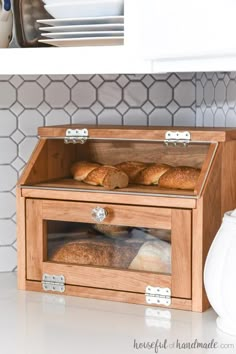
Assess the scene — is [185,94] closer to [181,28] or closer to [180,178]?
[180,178]

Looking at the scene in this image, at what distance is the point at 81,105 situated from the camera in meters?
1.92

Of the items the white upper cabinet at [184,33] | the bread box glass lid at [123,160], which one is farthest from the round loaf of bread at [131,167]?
the white upper cabinet at [184,33]

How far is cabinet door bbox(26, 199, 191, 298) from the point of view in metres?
1.57

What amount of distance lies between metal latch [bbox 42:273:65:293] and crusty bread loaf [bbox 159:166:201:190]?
0.30 meters

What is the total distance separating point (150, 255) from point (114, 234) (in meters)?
0.09

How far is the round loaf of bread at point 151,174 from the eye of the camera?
1688 millimetres

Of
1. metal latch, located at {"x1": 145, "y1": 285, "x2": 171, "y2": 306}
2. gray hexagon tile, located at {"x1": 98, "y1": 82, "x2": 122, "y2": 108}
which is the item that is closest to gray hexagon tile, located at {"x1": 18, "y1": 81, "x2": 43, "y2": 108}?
gray hexagon tile, located at {"x1": 98, "y1": 82, "x2": 122, "y2": 108}

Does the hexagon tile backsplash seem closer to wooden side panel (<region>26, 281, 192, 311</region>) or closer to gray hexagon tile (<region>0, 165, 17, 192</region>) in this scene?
gray hexagon tile (<region>0, 165, 17, 192</region>)

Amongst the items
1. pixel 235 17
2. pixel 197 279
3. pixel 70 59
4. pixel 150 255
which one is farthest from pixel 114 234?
pixel 235 17

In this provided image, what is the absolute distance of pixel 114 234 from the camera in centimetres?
165

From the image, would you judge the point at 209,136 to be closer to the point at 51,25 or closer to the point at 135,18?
the point at 135,18

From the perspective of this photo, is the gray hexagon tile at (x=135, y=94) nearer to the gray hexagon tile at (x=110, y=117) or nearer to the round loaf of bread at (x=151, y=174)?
the gray hexagon tile at (x=110, y=117)

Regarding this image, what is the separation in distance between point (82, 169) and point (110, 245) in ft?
0.65

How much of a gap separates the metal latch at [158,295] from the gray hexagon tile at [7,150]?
53 cm
